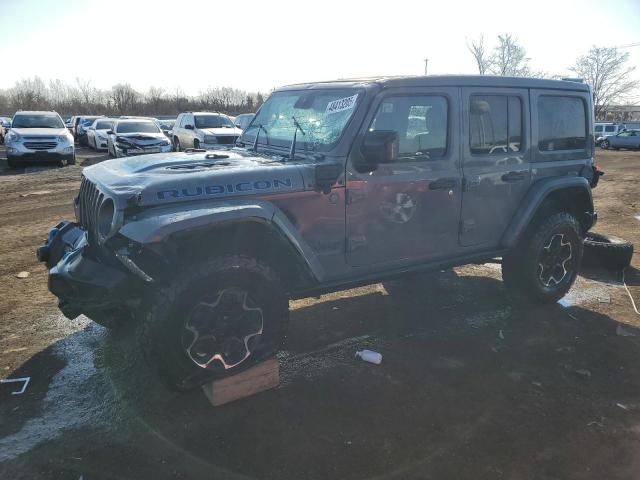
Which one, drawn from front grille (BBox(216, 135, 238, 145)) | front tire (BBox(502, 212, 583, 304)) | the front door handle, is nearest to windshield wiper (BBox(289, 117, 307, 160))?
the front door handle

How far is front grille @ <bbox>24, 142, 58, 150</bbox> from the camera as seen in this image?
575 inches

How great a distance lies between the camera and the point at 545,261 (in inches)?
187

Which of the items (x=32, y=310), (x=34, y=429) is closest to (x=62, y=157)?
(x=32, y=310)

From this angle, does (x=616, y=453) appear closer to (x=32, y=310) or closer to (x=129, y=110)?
(x=32, y=310)

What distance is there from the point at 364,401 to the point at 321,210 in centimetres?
132

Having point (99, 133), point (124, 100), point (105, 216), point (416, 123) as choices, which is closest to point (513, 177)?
point (416, 123)

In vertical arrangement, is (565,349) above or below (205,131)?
below

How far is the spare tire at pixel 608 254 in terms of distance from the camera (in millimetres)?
5566

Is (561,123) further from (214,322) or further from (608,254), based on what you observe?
(214,322)

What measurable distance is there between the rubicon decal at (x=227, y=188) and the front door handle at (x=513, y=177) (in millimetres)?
2098

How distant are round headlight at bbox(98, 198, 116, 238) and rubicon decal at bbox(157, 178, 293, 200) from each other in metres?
0.36

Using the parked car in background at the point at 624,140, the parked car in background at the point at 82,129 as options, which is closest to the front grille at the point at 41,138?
the parked car in background at the point at 82,129

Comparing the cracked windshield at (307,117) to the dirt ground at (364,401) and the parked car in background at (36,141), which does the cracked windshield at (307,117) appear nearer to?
the dirt ground at (364,401)

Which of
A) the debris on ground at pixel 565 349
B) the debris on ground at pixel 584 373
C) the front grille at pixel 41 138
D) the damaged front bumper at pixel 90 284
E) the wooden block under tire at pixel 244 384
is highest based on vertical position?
the front grille at pixel 41 138
